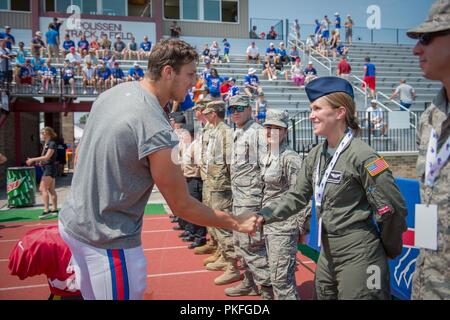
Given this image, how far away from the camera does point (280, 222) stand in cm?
396

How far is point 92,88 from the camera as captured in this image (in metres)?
18.3

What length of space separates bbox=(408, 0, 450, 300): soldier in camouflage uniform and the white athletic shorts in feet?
5.10

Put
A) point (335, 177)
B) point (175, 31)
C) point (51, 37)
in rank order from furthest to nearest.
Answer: point (175, 31) → point (51, 37) → point (335, 177)

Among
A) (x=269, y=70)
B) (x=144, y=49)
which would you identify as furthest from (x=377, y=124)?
(x=144, y=49)

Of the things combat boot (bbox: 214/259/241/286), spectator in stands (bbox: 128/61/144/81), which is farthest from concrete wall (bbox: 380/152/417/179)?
spectator in stands (bbox: 128/61/144/81)

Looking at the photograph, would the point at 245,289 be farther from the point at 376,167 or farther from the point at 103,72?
the point at 103,72

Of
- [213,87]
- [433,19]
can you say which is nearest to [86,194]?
[433,19]

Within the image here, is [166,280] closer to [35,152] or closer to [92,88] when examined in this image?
[92,88]

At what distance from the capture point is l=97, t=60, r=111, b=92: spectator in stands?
18.4 m

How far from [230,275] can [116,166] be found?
3.78 metres

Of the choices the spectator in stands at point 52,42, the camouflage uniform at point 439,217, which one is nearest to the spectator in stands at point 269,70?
the spectator in stands at point 52,42

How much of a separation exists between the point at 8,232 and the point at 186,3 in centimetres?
2213

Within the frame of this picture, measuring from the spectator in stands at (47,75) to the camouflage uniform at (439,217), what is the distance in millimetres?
18067

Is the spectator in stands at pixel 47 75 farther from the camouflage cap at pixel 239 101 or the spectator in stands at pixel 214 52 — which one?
the camouflage cap at pixel 239 101
